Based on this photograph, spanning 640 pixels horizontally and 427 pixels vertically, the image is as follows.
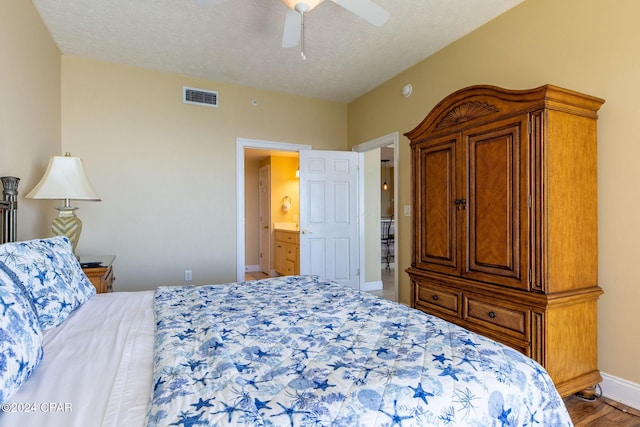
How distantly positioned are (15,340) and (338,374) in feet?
2.88

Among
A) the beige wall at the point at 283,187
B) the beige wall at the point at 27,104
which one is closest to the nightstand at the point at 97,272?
the beige wall at the point at 27,104

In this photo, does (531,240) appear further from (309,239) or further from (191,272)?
(191,272)

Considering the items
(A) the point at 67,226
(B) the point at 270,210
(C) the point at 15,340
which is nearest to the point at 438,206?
(C) the point at 15,340

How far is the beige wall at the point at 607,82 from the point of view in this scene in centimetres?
204

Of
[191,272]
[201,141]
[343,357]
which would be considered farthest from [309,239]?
[343,357]

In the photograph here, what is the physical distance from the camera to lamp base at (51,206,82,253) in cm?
258

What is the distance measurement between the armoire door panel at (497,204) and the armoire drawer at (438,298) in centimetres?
22

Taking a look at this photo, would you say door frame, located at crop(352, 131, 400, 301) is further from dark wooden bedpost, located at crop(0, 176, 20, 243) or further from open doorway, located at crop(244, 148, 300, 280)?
dark wooden bedpost, located at crop(0, 176, 20, 243)

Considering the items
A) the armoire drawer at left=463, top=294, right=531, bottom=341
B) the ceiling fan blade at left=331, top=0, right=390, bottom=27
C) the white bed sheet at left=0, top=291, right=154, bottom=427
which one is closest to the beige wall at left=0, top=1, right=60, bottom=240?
the white bed sheet at left=0, top=291, right=154, bottom=427

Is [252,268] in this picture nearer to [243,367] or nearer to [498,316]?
[498,316]

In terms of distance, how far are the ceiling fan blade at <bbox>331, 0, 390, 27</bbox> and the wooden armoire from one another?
74 centimetres

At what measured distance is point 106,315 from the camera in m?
1.59

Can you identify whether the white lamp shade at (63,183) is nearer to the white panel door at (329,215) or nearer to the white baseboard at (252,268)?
the white panel door at (329,215)

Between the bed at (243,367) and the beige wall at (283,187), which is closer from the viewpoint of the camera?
the bed at (243,367)
